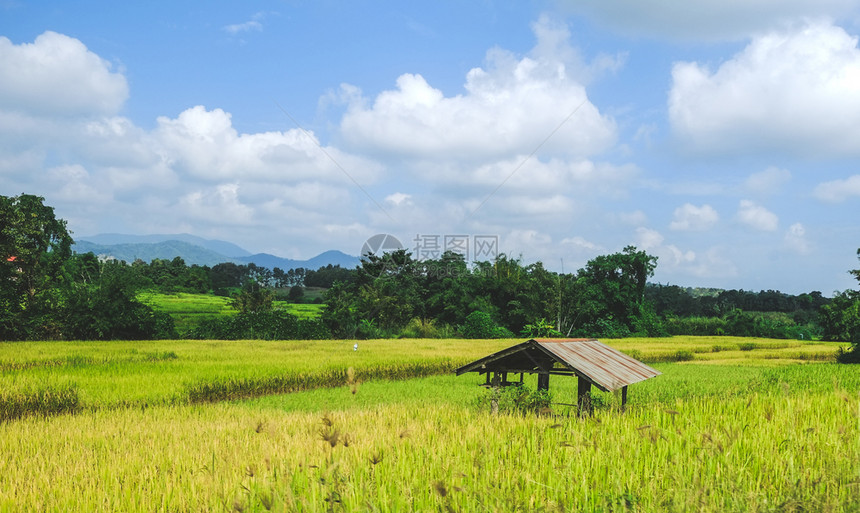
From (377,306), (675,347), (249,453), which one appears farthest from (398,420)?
(377,306)

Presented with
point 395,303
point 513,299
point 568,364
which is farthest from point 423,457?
point 513,299

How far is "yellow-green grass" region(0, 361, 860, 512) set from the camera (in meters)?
3.82

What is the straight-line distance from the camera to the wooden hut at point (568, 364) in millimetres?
8916

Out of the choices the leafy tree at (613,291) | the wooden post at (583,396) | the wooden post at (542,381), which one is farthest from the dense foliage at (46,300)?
the leafy tree at (613,291)

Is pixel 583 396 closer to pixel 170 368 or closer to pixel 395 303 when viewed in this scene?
pixel 170 368

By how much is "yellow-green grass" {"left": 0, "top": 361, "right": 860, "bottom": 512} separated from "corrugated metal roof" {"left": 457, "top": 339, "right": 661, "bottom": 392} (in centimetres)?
109

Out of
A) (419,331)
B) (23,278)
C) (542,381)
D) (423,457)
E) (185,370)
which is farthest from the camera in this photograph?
(419,331)

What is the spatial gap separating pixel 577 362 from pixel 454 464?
4.66 metres

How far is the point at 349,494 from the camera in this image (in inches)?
151

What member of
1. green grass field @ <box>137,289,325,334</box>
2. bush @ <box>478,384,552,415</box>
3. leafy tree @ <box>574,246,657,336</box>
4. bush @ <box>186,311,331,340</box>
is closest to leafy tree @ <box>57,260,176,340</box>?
bush @ <box>186,311,331,340</box>

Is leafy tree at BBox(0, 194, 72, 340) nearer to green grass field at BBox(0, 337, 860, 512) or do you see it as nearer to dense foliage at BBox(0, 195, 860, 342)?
dense foliage at BBox(0, 195, 860, 342)

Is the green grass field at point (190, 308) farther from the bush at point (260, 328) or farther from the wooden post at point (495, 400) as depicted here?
the wooden post at point (495, 400)

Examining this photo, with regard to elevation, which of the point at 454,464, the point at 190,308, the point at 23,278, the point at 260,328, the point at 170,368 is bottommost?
the point at 260,328

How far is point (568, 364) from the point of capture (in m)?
8.64
